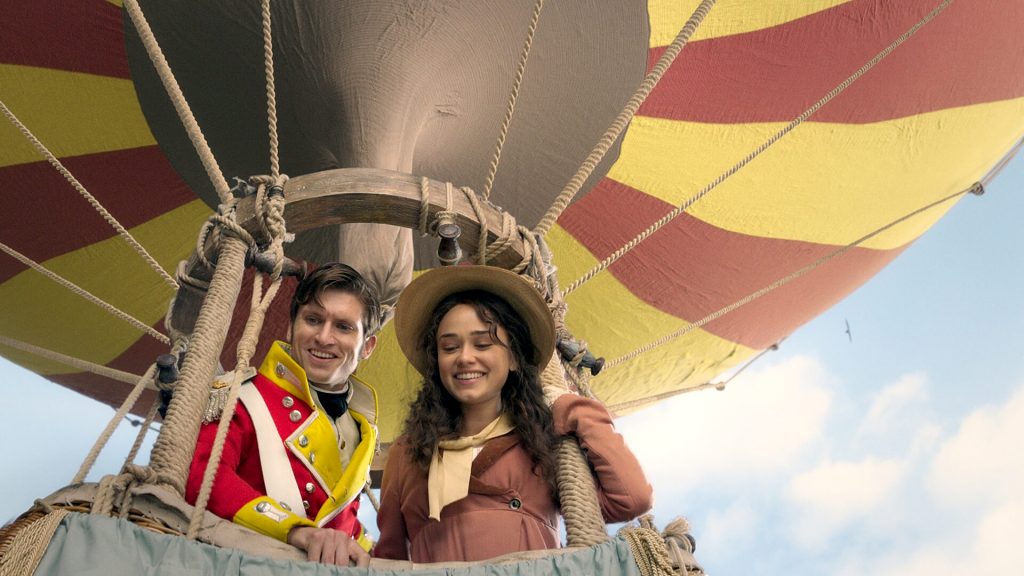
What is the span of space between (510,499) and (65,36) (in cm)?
170

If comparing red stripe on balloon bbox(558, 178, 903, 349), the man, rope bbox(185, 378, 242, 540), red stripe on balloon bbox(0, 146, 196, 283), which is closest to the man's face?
the man

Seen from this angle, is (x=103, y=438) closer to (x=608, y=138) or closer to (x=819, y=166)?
(x=608, y=138)

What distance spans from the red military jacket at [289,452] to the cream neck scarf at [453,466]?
0.13 meters

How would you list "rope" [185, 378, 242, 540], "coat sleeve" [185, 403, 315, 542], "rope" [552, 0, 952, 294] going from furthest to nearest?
"rope" [552, 0, 952, 294], "coat sleeve" [185, 403, 315, 542], "rope" [185, 378, 242, 540]

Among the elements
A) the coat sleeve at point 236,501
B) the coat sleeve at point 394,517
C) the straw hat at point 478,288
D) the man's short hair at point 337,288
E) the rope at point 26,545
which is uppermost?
the man's short hair at point 337,288

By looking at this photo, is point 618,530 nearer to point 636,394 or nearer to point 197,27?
point 197,27

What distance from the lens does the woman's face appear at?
3.91 feet

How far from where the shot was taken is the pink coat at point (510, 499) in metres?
1.08

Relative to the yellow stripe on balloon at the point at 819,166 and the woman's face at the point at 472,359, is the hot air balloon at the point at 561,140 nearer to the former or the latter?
the yellow stripe on balloon at the point at 819,166

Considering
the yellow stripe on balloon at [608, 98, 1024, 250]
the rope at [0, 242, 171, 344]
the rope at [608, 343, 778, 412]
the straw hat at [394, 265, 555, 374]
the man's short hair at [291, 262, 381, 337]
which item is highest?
the yellow stripe on balloon at [608, 98, 1024, 250]

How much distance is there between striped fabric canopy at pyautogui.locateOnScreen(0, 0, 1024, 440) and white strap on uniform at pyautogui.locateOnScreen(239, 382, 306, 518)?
2.43ft

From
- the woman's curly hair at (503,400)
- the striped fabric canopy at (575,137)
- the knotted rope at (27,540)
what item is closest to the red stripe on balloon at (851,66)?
the striped fabric canopy at (575,137)

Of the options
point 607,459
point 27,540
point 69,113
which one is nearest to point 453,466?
point 607,459

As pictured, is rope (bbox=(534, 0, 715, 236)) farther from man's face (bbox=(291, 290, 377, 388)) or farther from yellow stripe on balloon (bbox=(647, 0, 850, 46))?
yellow stripe on balloon (bbox=(647, 0, 850, 46))
